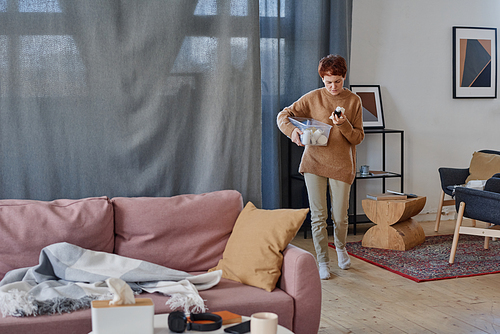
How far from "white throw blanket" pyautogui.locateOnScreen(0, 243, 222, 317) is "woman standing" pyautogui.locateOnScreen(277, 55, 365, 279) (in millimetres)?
1386

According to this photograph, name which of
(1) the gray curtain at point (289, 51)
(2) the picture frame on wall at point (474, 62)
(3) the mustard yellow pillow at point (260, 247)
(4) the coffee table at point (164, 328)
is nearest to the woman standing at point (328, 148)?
(1) the gray curtain at point (289, 51)

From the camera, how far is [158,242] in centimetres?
231

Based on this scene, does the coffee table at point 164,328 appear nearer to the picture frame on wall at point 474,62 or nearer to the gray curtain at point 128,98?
the gray curtain at point 128,98

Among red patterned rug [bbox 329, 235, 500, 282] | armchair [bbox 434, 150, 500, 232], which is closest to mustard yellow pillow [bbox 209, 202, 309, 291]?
red patterned rug [bbox 329, 235, 500, 282]

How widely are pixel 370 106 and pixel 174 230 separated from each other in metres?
3.14

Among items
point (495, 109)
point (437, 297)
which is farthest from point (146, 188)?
point (495, 109)

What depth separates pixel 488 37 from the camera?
17.7ft

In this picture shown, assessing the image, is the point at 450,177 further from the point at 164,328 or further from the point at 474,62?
the point at 164,328

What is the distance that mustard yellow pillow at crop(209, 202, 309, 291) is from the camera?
2086 millimetres

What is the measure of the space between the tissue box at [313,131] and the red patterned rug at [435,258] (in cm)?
108

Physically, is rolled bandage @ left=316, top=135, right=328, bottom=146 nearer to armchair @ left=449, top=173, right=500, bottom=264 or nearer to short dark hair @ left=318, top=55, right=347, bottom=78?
short dark hair @ left=318, top=55, right=347, bottom=78

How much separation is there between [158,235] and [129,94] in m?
0.93

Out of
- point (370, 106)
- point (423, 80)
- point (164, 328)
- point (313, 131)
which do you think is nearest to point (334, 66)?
point (313, 131)

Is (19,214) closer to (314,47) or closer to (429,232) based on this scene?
(314,47)
